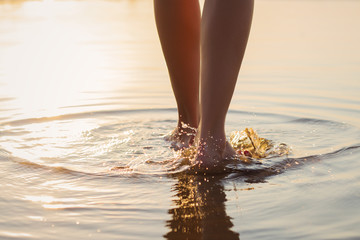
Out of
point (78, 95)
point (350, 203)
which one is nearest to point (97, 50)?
point (78, 95)

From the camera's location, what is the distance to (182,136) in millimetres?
2666

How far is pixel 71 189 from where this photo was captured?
194cm

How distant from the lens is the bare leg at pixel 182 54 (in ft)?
8.82

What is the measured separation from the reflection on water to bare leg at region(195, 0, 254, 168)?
0.48ft

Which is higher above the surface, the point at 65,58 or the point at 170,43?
the point at 170,43

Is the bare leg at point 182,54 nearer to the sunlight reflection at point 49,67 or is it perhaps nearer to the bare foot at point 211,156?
the bare foot at point 211,156

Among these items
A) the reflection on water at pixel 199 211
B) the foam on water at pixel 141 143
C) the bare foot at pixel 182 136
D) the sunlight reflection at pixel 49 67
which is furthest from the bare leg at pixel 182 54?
the sunlight reflection at pixel 49 67

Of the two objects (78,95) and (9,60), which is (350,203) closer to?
(78,95)

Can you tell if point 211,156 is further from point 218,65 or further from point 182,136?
point 182,136

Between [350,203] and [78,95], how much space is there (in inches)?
98.9

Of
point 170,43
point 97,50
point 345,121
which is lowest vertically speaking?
point 97,50

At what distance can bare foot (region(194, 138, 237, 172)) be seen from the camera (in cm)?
213

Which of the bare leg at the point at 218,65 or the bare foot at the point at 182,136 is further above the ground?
the bare leg at the point at 218,65

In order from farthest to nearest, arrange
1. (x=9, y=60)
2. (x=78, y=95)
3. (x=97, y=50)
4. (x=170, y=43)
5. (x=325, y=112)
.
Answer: (x=97, y=50) → (x=9, y=60) → (x=78, y=95) → (x=325, y=112) → (x=170, y=43)
